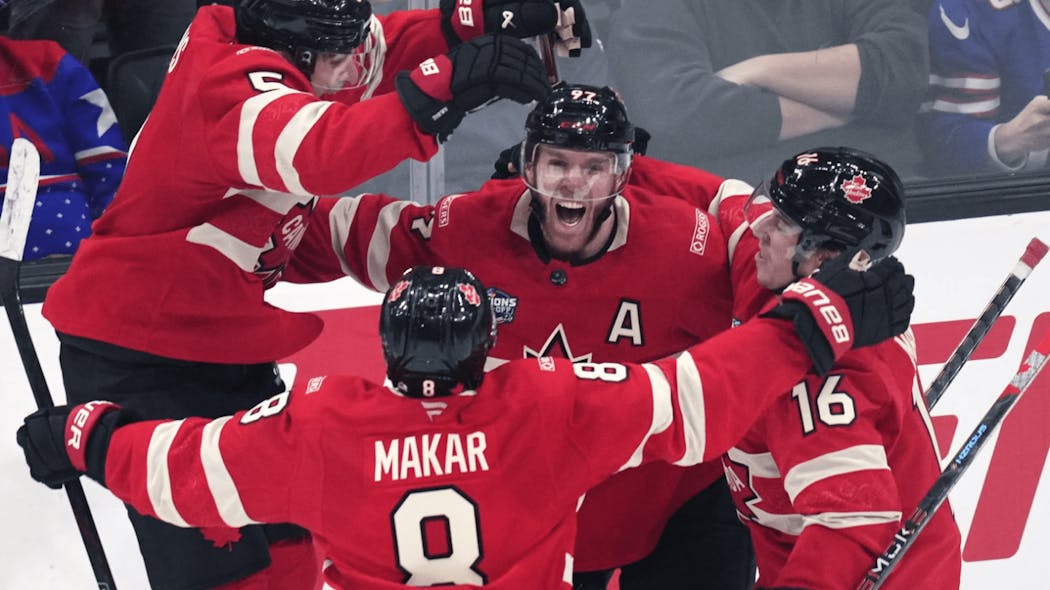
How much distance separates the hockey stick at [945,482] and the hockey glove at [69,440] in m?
1.13

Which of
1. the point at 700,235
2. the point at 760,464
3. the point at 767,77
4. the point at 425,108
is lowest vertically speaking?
the point at 760,464

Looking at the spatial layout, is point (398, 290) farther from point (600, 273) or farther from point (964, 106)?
point (964, 106)

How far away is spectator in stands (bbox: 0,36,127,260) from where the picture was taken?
9.78 feet

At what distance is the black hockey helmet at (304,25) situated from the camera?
7.22ft

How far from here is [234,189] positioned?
229 centimetres

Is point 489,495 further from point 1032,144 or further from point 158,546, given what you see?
point 1032,144

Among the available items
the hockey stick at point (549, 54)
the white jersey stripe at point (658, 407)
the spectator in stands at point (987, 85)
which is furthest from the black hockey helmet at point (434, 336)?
the spectator in stands at point (987, 85)

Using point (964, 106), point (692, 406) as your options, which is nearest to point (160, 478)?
point (692, 406)

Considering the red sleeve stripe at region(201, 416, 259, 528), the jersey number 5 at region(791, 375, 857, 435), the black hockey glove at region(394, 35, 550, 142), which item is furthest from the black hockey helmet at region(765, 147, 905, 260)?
the red sleeve stripe at region(201, 416, 259, 528)

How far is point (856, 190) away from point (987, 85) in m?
1.55

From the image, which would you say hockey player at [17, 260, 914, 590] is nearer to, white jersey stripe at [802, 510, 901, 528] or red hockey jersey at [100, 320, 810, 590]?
red hockey jersey at [100, 320, 810, 590]

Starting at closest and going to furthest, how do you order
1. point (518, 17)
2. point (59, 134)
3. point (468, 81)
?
point (468, 81)
point (518, 17)
point (59, 134)

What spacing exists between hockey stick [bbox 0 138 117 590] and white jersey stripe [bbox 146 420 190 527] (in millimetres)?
380

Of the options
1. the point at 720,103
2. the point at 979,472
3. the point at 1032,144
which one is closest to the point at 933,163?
the point at 1032,144
